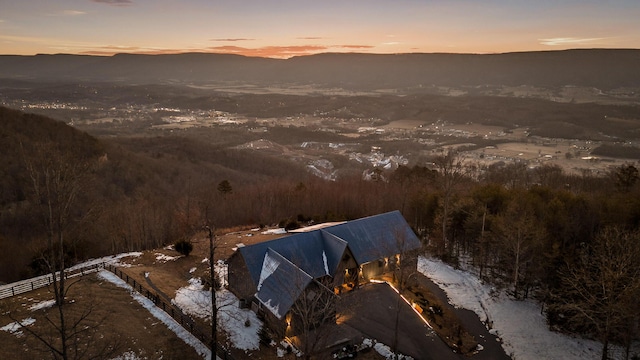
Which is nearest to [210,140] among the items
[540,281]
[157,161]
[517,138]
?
[157,161]

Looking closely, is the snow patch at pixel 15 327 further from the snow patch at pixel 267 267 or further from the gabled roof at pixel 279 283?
the snow patch at pixel 267 267

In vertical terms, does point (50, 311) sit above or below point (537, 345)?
above

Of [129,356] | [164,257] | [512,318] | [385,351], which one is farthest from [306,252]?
[512,318]

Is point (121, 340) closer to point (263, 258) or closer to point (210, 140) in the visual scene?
point (263, 258)

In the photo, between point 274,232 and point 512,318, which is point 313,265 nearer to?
point 512,318

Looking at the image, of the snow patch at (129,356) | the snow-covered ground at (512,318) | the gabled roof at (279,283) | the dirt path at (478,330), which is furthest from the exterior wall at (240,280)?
the snow-covered ground at (512,318)

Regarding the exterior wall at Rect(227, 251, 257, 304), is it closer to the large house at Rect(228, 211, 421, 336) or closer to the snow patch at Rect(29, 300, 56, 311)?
the large house at Rect(228, 211, 421, 336)

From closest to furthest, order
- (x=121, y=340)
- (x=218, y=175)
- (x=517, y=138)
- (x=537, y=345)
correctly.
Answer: (x=121, y=340)
(x=537, y=345)
(x=218, y=175)
(x=517, y=138)
